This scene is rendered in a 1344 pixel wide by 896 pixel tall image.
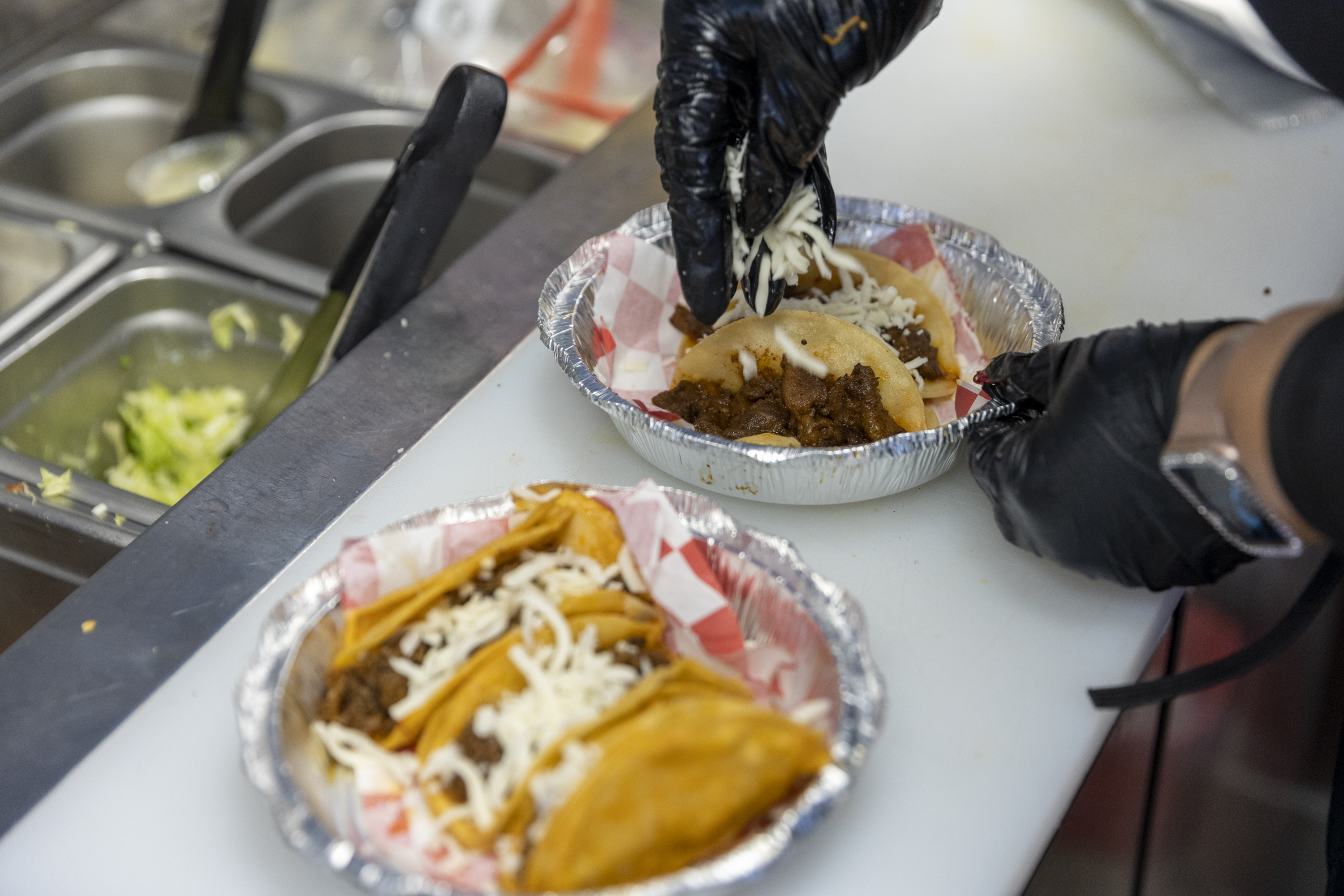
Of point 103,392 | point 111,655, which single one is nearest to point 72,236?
point 103,392

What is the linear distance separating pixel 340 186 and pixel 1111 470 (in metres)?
1.91

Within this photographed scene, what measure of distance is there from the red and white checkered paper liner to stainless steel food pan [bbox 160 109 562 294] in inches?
34.7

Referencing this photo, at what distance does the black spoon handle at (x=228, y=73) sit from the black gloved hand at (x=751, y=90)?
53.2 inches

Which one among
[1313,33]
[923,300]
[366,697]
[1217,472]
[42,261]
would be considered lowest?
[42,261]

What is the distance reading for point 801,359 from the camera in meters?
1.46

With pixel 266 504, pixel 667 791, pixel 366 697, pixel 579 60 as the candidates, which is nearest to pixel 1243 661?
pixel 667 791

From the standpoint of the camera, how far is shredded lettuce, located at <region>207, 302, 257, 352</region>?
215 cm

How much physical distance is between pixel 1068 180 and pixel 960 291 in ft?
1.84

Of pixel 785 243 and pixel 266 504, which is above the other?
pixel 785 243

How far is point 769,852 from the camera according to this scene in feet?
2.99

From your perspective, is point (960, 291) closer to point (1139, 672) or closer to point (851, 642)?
point (1139, 672)

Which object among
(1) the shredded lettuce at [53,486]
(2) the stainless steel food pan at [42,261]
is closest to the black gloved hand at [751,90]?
(1) the shredded lettuce at [53,486]

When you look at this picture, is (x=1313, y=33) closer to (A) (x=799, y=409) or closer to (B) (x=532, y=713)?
(A) (x=799, y=409)

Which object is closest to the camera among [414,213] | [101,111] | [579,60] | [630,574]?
[630,574]
